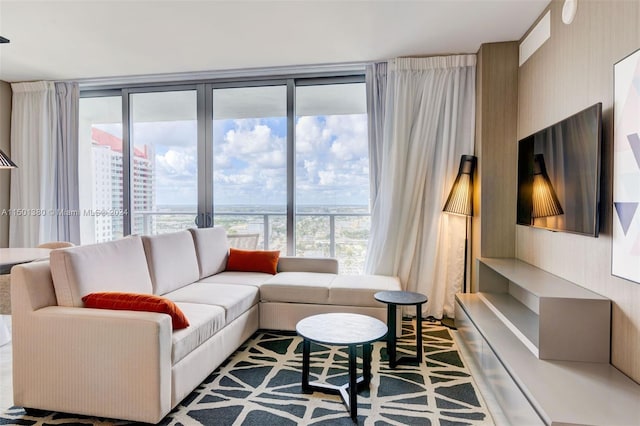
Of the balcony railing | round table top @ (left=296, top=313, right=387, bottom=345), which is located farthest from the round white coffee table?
the balcony railing

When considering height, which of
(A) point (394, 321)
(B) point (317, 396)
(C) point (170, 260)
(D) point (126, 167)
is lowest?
(B) point (317, 396)

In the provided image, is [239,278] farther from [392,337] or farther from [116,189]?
[116,189]

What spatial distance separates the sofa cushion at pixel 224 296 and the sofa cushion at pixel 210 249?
38 centimetres

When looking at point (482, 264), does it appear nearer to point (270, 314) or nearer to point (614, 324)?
point (614, 324)

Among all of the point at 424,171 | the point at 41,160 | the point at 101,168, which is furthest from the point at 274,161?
the point at 41,160

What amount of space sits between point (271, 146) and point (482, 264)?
8.75ft

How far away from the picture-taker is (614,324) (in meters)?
1.87

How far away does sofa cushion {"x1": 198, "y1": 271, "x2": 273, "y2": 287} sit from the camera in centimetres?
341

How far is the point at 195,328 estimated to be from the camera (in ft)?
7.27

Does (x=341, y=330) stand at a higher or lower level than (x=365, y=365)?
higher

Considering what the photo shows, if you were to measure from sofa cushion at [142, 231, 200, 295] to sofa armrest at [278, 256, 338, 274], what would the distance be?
896mm

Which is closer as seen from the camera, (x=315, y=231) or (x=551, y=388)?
(x=551, y=388)

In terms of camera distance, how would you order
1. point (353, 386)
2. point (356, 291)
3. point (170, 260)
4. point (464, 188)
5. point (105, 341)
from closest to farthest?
point (105, 341), point (353, 386), point (170, 260), point (356, 291), point (464, 188)

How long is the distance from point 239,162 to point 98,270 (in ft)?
8.33
